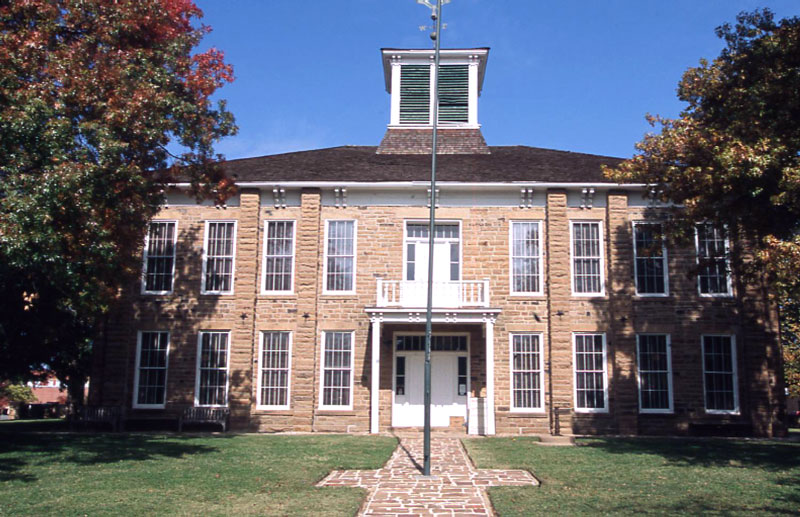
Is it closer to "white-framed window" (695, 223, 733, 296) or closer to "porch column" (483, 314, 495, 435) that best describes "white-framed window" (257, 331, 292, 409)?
"porch column" (483, 314, 495, 435)

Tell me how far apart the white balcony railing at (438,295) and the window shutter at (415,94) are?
28.6 ft

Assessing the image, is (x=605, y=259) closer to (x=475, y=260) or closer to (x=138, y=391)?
(x=475, y=260)

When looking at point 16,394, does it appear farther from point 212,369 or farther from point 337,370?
point 337,370

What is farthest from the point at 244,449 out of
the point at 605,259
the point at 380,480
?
the point at 605,259

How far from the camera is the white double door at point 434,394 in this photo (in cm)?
2111

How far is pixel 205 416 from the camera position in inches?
829

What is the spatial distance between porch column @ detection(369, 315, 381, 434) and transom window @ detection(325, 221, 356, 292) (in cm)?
194

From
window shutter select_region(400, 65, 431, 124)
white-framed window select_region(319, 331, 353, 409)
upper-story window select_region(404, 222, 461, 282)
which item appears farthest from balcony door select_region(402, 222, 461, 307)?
window shutter select_region(400, 65, 431, 124)

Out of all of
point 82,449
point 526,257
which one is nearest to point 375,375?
point 526,257

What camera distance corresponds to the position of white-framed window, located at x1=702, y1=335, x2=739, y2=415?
20.9 meters

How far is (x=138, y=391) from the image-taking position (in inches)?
856

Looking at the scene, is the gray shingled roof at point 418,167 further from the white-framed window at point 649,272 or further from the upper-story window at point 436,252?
the white-framed window at point 649,272

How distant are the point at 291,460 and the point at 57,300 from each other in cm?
797

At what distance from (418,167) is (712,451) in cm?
1241
